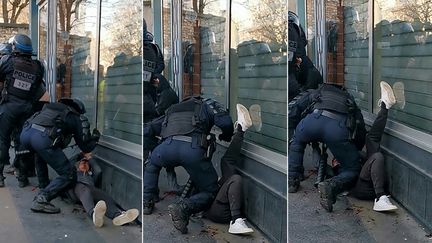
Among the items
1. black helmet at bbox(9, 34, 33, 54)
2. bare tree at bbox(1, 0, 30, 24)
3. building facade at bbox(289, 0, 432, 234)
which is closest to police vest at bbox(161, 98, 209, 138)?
building facade at bbox(289, 0, 432, 234)

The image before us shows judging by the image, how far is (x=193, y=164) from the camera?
2020 mm

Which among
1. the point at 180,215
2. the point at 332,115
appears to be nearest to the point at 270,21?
the point at 332,115

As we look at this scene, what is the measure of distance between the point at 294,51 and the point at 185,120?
538 millimetres

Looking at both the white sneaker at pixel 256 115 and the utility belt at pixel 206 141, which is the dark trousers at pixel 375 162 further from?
the utility belt at pixel 206 141

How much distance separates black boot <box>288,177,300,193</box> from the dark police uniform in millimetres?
1743

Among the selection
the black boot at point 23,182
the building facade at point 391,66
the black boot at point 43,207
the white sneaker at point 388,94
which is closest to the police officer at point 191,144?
the building facade at point 391,66

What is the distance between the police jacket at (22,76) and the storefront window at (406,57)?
200 cm

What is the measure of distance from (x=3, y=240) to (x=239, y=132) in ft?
5.13

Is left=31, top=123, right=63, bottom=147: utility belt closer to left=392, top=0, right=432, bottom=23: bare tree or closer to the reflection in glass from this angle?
the reflection in glass

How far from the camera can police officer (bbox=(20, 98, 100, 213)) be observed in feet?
8.82

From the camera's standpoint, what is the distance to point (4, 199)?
282 cm

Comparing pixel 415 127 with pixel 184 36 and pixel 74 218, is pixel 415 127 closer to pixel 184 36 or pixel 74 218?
pixel 184 36

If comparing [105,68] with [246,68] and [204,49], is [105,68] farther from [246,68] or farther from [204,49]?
[246,68]

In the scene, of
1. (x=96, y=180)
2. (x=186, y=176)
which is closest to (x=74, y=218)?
(x=96, y=180)
